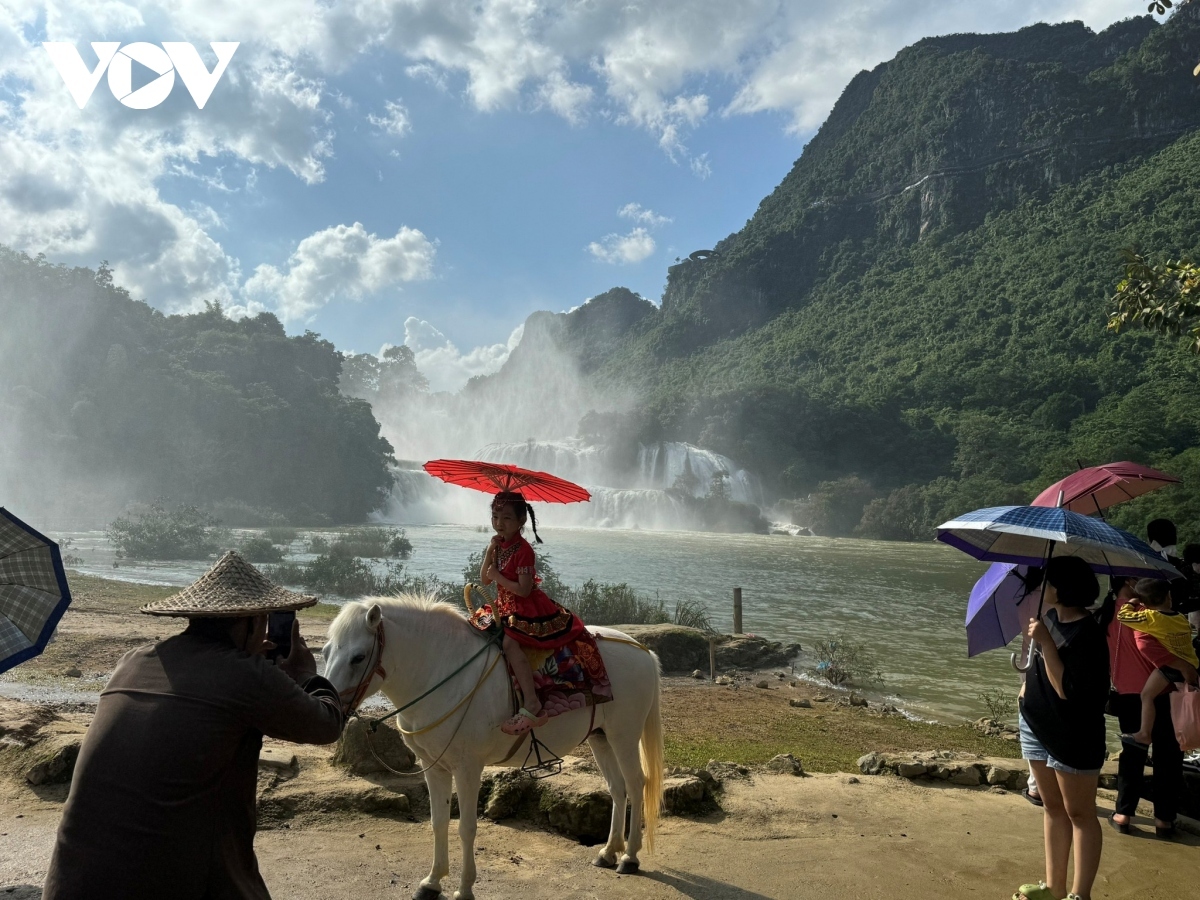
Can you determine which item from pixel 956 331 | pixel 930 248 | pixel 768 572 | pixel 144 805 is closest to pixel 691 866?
pixel 144 805

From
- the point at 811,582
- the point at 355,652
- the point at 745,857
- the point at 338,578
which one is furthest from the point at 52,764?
the point at 811,582

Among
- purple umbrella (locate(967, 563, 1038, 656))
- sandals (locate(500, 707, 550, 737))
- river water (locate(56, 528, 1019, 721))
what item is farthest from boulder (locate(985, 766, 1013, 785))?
river water (locate(56, 528, 1019, 721))

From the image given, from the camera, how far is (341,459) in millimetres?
59281

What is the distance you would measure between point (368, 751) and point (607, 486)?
56785 millimetres

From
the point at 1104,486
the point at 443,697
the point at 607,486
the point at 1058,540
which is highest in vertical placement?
the point at 607,486

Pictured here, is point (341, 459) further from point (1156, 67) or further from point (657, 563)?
point (1156, 67)

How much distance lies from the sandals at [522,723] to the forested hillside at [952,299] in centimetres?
2961

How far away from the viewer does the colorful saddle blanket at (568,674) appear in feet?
14.1

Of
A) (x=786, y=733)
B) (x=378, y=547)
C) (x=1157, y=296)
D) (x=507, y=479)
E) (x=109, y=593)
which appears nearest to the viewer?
(x=507, y=479)

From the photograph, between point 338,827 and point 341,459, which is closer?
point 338,827

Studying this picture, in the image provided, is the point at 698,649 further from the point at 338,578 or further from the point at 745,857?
the point at 338,578

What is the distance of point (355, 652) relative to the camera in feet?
11.8

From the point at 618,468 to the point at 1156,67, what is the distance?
242 ft

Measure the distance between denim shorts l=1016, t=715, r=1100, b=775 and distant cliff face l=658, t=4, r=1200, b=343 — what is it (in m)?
98.5
